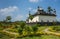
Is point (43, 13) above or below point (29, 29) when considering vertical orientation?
above

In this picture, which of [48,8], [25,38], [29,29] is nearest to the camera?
[25,38]

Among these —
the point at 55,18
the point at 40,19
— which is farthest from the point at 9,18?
the point at 55,18

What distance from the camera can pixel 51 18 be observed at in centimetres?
7575

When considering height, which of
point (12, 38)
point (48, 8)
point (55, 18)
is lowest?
point (12, 38)

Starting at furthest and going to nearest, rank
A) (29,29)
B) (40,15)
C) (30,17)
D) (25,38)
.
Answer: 1. (30,17)
2. (40,15)
3. (29,29)
4. (25,38)

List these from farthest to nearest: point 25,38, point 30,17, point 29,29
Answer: point 30,17 → point 29,29 → point 25,38

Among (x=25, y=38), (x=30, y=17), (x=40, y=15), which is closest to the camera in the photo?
(x=25, y=38)

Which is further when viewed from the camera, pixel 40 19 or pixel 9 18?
pixel 9 18

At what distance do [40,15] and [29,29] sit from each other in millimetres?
34934

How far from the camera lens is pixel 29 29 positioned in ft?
130

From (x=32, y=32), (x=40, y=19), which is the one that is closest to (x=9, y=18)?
(x=40, y=19)

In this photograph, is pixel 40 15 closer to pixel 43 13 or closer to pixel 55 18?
pixel 43 13

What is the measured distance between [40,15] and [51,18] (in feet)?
18.5

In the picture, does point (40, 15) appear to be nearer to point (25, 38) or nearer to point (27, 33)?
point (27, 33)
